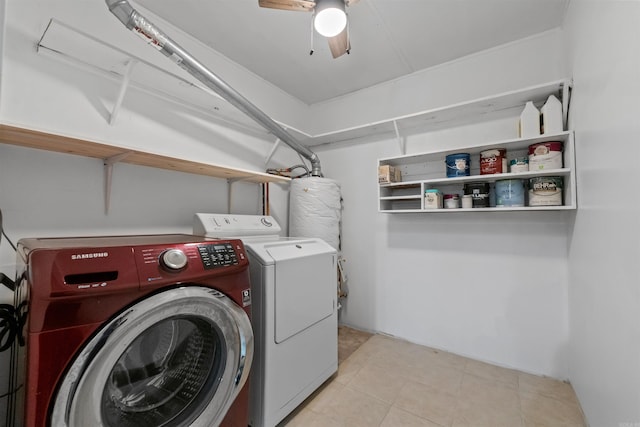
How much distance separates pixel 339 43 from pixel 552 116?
4.65ft

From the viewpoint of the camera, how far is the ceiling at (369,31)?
5.50 feet

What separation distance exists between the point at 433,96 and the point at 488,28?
0.57m

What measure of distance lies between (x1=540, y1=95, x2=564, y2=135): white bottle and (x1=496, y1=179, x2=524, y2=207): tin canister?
348mm

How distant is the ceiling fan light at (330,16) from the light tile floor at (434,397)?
2088mm

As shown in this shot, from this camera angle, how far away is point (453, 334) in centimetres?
219

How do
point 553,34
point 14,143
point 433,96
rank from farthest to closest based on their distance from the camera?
1. point 433,96
2. point 553,34
3. point 14,143

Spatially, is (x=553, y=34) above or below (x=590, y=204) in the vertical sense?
above

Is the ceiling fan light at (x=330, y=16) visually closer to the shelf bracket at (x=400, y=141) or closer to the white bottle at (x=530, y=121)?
the shelf bracket at (x=400, y=141)

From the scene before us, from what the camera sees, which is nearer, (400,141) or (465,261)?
(465,261)

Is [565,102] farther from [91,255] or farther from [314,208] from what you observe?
[91,255]

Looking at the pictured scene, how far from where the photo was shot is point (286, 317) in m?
1.47

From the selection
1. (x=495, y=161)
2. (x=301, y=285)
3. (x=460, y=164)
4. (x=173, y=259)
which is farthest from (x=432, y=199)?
(x=173, y=259)

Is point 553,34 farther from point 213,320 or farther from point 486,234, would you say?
point 213,320

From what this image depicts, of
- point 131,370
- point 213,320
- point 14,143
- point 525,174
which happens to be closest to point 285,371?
point 213,320
